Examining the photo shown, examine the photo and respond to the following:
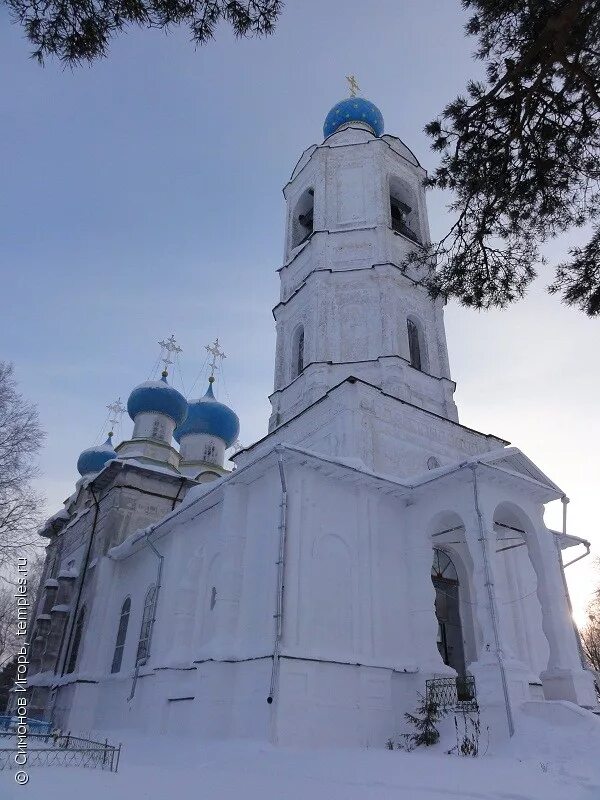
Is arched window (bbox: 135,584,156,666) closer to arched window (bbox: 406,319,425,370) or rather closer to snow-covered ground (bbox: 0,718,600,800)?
snow-covered ground (bbox: 0,718,600,800)

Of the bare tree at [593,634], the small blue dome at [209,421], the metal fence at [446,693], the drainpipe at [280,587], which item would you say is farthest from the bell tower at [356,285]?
the bare tree at [593,634]

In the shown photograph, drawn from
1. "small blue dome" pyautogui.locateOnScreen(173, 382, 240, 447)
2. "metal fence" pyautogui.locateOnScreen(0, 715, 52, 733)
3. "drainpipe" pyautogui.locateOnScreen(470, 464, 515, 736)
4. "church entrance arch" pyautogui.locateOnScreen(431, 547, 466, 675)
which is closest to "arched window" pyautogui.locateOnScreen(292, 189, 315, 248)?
"small blue dome" pyautogui.locateOnScreen(173, 382, 240, 447)

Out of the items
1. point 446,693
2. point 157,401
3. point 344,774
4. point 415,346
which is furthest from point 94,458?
point 344,774

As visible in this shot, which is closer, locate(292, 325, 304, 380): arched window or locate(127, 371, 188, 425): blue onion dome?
locate(292, 325, 304, 380): arched window

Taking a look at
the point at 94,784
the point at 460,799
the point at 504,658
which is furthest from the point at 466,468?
the point at 94,784

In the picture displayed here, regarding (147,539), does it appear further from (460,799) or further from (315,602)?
(460,799)

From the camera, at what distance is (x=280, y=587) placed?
9.52 metres

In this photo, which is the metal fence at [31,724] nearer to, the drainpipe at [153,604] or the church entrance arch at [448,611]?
the drainpipe at [153,604]

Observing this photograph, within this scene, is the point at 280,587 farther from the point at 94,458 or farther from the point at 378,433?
the point at 94,458

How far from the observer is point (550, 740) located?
7.48 meters

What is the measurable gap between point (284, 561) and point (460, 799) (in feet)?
15.9

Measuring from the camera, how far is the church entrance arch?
12055 millimetres

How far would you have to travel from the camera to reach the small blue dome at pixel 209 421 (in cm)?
2594

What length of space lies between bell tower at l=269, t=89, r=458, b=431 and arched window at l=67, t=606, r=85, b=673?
8.07 metres
